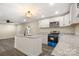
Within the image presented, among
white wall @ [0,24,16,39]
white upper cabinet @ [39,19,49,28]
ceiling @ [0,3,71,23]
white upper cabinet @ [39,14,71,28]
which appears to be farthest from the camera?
white upper cabinet @ [39,19,49,28]

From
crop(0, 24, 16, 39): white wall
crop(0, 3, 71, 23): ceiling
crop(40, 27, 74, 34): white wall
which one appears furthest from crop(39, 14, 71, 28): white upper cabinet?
crop(0, 24, 16, 39): white wall

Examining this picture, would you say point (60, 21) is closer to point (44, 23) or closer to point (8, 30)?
point (44, 23)

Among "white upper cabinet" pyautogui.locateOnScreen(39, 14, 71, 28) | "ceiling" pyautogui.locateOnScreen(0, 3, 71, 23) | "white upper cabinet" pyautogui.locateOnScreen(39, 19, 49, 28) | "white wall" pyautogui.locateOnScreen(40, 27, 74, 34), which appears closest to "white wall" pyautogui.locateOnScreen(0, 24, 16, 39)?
"ceiling" pyautogui.locateOnScreen(0, 3, 71, 23)

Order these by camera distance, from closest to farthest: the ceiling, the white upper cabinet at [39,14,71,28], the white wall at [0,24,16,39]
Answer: the white wall at [0,24,16,39], the ceiling, the white upper cabinet at [39,14,71,28]

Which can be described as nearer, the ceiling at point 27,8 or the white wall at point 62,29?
the ceiling at point 27,8

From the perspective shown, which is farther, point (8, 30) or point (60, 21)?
point (60, 21)

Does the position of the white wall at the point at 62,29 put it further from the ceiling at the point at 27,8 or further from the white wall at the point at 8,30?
the white wall at the point at 8,30

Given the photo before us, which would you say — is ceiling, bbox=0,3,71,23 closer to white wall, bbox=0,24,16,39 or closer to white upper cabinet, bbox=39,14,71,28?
white wall, bbox=0,24,16,39

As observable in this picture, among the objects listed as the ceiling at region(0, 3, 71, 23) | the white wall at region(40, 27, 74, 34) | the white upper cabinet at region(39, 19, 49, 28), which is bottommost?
the white wall at region(40, 27, 74, 34)

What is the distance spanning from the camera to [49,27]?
165 inches

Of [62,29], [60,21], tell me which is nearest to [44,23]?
[60,21]

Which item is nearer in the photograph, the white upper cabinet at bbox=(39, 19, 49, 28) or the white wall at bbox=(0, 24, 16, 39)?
the white wall at bbox=(0, 24, 16, 39)

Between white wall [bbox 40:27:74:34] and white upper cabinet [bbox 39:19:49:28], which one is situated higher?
white upper cabinet [bbox 39:19:49:28]

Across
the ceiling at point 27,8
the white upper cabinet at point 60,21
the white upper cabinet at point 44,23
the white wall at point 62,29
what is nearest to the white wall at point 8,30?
the ceiling at point 27,8
